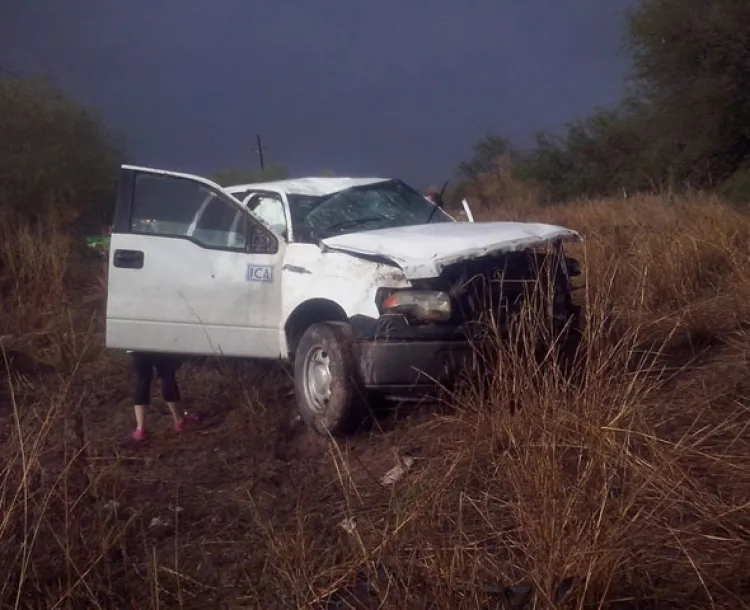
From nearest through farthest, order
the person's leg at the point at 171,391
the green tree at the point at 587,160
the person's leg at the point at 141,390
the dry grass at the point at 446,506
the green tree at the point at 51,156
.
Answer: the dry grass at the point at 446,506
the person's leg at the point at 141,390
the person's leg at the point at 171,391
the green tree at the point at 51,156
the green tree at the point at 587,160

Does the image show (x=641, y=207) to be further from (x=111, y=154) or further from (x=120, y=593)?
(x=111, y=154)

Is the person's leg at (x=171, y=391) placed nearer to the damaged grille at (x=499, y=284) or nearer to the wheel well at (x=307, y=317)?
the wheel well at (x=307, y=317)

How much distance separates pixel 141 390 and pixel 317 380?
4.47 ft

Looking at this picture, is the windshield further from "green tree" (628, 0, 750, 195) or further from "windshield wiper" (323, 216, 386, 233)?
"green tree" (628, 0, 750, 195)

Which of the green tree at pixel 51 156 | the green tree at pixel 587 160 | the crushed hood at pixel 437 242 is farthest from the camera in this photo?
the green tree at pixel 587 160

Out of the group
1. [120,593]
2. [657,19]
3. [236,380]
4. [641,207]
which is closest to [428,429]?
[120,593]

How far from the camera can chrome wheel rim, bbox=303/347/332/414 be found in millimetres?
5496

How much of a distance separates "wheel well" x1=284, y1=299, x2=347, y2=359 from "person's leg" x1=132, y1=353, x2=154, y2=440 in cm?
105

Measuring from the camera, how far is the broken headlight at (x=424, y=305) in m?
5.10

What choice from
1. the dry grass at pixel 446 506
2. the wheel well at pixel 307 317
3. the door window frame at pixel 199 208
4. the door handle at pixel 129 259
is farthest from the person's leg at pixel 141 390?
the wheel well at pixel 307 317

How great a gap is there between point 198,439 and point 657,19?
12.6 metres

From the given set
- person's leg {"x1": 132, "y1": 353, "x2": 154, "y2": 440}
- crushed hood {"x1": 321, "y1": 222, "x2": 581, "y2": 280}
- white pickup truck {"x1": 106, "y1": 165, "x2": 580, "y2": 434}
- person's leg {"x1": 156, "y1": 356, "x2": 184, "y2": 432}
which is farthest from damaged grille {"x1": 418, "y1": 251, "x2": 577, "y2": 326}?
person's leg {"x1": 132, "y1": 353, "x2": 154, "y2": 440}

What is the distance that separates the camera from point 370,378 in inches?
204

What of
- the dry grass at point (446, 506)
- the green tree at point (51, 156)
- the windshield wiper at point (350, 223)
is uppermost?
the green tree at point (51, 156)
